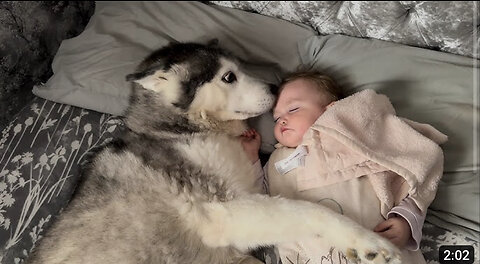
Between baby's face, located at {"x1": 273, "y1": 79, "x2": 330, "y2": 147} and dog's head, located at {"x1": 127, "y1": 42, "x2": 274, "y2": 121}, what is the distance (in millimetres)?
78

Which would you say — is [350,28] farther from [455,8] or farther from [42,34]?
[42,34]

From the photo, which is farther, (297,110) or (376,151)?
(297,110)

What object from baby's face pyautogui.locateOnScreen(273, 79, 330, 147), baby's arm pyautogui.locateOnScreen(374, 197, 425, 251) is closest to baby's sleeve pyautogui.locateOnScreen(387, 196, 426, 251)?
baby's arm pyautogui.locateOnScreen(374, 197, 425, 251)

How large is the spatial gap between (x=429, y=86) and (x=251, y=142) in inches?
33.5

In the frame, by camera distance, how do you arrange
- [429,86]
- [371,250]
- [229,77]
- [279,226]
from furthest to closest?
[429,86]
[229,77]
[279,226]
[371,250]

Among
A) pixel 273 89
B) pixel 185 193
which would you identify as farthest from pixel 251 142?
pixel 185 193

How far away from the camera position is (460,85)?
2.28 metres

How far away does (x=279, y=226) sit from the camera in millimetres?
1897

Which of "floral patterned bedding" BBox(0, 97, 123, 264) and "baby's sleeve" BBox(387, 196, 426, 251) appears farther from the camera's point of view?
"floral patterned bedding" BBox(0, 97, 123, 264)

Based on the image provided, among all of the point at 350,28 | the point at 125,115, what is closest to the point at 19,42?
the point at 125,115

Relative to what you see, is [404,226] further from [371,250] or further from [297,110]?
[297,110]

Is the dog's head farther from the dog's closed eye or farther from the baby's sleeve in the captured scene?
the baby's sleeve

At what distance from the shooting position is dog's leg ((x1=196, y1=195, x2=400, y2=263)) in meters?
1.81

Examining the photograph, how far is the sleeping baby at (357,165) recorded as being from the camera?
6.50 feet
